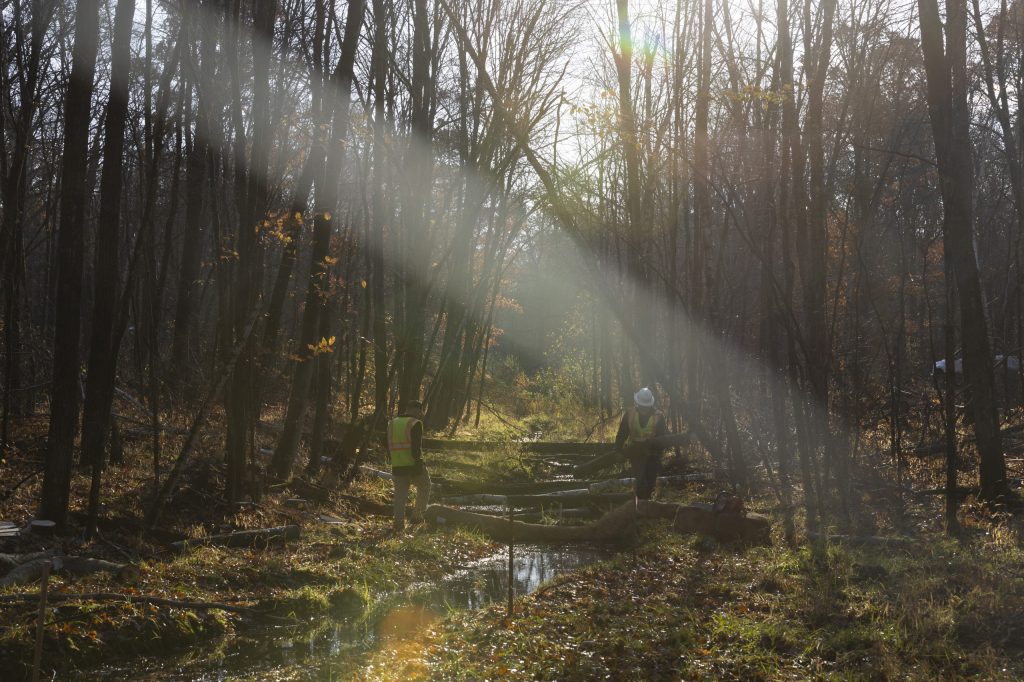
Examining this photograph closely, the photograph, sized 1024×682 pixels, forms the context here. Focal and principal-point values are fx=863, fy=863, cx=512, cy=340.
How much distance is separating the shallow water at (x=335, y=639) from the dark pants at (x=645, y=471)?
2.43m

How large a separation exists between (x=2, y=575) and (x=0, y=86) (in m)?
8.00

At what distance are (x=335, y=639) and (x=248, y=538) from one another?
3.33 metres

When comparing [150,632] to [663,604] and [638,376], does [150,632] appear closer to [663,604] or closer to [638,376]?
[663,604]

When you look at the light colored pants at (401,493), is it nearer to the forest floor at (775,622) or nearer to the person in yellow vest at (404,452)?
the person in yellow vest at (404,452)

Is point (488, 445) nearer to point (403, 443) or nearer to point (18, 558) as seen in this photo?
point (403, 443)

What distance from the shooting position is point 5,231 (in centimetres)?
1337

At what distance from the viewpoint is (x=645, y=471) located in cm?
1305

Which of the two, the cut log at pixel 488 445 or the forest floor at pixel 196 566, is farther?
the cut log at pixel 488 445

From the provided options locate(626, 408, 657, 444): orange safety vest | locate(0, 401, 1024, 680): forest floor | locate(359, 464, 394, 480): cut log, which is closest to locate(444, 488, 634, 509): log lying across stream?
locate(359, 464, 394, 480): cut log

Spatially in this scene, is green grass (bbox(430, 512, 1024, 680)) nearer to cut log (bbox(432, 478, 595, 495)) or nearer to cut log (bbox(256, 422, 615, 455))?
cut log (bbox(432, 478, 595, 495))

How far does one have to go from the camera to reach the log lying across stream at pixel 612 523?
11.3 m

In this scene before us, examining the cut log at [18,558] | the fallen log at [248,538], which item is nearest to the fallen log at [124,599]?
the cut log at [18,558]

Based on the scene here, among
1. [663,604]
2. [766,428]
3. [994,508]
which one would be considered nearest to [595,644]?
[663,604]

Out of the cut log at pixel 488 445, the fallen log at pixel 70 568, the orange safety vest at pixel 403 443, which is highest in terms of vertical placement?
the orange safety vest at pixel 403 443
